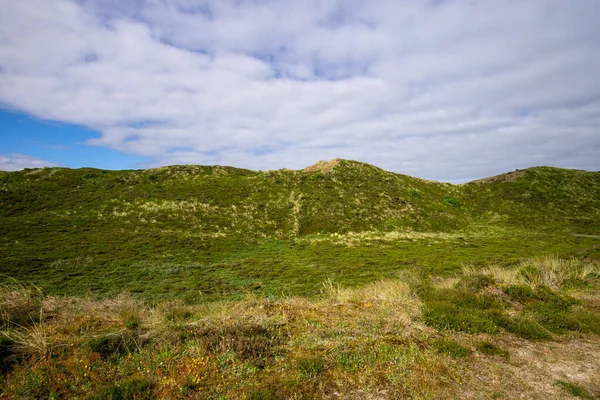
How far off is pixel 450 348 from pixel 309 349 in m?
3.36

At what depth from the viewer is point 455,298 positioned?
9.75 meters

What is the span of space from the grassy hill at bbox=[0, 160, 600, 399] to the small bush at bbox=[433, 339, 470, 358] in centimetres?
4

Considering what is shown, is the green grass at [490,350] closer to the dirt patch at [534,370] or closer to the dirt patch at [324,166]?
the dirt patch at [534,370]

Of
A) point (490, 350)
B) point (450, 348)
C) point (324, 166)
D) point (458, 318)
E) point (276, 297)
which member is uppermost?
point (324, 166)

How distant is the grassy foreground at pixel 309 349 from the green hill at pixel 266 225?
8.89m

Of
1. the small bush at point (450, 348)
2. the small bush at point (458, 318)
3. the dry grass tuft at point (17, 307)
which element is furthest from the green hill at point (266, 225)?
the small bush at point (450, 348)

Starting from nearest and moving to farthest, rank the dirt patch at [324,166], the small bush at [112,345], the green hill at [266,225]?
the small bush at [112,345]
the green hill at [266,225]
the dirt patch at [324,166]

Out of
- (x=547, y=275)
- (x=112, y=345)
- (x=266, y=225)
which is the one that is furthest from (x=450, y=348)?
(x=266, y=225)

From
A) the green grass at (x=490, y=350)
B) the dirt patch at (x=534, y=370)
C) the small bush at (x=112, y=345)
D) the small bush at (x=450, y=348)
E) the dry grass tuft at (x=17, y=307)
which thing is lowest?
the dirt patch at (x=534, y=370)

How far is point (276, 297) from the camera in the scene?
12.1 meters

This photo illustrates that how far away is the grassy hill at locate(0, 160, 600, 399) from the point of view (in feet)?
18.6

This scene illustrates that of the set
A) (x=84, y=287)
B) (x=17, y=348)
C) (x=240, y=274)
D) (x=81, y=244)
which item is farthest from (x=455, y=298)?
(x=81, y=244)

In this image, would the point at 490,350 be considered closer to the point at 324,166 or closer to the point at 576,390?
the point at 576,390

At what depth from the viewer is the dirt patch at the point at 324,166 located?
214 feet
